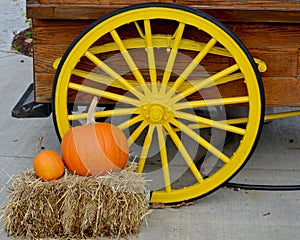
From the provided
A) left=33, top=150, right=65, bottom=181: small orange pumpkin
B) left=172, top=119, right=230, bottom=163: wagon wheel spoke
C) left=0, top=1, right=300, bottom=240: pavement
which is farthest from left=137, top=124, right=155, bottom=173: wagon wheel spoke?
left=33, top=150, right=65, bottom=181: small orange pumpkin

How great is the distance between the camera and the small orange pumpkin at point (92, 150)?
2.81 metres

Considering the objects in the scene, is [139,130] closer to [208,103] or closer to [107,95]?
[107,95]

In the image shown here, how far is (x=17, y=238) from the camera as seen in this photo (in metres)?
2.77

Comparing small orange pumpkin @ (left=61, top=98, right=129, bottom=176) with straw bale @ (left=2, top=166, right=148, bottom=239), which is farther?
small orange pumpkin @ (left=61, top=98, right=129, bottom=176)

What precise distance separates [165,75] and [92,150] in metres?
0.47

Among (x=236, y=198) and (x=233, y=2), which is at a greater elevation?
(x=233, y=2)

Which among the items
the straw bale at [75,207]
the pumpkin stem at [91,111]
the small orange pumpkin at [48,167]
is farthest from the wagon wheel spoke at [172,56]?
the small orange pumpkin at [48,167]

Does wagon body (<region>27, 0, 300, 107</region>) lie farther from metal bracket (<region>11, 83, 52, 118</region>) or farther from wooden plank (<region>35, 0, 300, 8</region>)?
metal bracket (<region>11, 83, 52, 118</region>)

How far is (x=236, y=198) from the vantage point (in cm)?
318

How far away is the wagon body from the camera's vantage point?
2844 mm

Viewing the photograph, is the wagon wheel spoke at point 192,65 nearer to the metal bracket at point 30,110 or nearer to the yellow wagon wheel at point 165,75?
the yellow wagon wheel at point 165,75

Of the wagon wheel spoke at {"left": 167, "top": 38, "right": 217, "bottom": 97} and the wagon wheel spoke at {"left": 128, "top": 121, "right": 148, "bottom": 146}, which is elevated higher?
the wagon wheel spoke at {"left": 167, "top": 38, "right": 217, "bottom": 97}

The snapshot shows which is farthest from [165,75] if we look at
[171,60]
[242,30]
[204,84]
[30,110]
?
[30,110]

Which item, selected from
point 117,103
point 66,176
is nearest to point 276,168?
point 117,103
